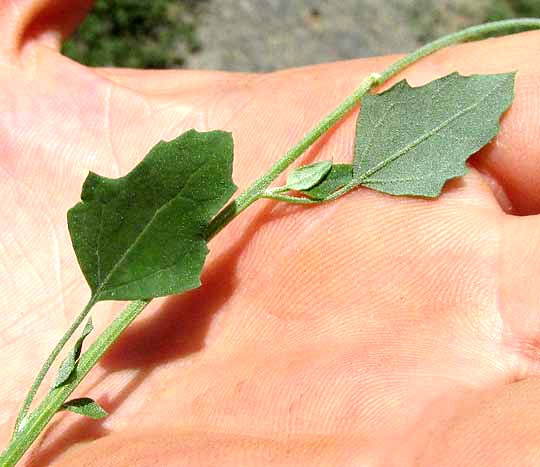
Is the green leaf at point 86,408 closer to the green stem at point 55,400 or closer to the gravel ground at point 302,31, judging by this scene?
the green stem at point 55,400

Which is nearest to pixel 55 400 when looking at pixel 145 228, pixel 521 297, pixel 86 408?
pixel 86 408

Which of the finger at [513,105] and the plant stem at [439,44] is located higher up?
the plant stem at [439,44]

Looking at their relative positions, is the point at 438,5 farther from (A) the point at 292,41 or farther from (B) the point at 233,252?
(B) the point at 233,252

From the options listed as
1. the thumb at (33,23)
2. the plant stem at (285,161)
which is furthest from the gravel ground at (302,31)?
the plant stem at (285,161)

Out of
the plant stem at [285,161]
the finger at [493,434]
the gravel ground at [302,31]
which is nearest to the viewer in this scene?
the finger at [493,434]

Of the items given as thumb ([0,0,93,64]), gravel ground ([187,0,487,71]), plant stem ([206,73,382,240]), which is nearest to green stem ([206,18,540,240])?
plant stem ([206,73,382,240])

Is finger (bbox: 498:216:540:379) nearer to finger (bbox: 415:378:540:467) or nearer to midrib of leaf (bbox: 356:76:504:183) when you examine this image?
finger (bbox: 415:378:540:467)

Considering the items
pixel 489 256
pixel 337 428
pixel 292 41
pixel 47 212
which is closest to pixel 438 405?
pixel 337 428
